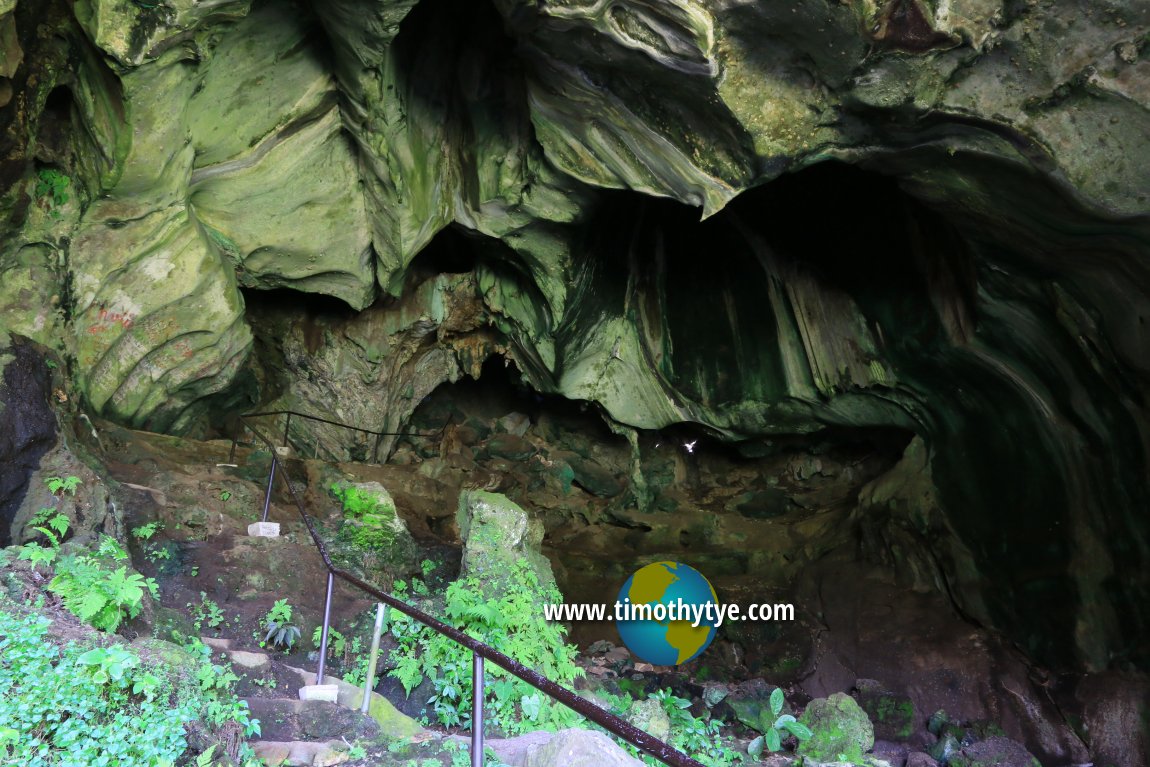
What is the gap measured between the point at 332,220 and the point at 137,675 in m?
6.55

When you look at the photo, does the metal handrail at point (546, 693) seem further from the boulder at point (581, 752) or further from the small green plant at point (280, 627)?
the small green plant at point (280, 627)

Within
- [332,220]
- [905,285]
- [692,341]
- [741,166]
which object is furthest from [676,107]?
[692,341]

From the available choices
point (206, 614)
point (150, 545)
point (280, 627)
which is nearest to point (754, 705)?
point (280, 627)

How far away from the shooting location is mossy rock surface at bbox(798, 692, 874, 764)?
6.71 metres

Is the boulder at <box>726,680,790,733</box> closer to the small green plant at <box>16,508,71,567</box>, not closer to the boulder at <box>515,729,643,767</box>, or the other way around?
the boulder at <box>515,729,643,767</box>

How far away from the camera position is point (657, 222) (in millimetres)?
10680

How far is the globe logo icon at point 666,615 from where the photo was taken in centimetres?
954

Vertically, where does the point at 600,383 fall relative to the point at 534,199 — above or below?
below

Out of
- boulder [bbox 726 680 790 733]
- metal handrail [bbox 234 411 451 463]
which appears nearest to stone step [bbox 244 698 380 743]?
boulder [bbox 726 680 790 733]

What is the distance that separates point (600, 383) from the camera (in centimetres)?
1132

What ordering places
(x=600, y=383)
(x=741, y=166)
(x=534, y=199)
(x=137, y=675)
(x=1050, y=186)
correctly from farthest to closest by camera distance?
(x=600, y=383) → (x=534, y=199) → (x=741, y=166) → (x=1050, y=186) → (x=137, y=675)

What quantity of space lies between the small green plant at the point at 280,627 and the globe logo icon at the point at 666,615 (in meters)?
5.13

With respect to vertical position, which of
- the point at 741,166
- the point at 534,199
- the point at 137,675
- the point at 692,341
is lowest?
the point at 692,341

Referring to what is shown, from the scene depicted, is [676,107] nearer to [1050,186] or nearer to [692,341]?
[1050,186]
